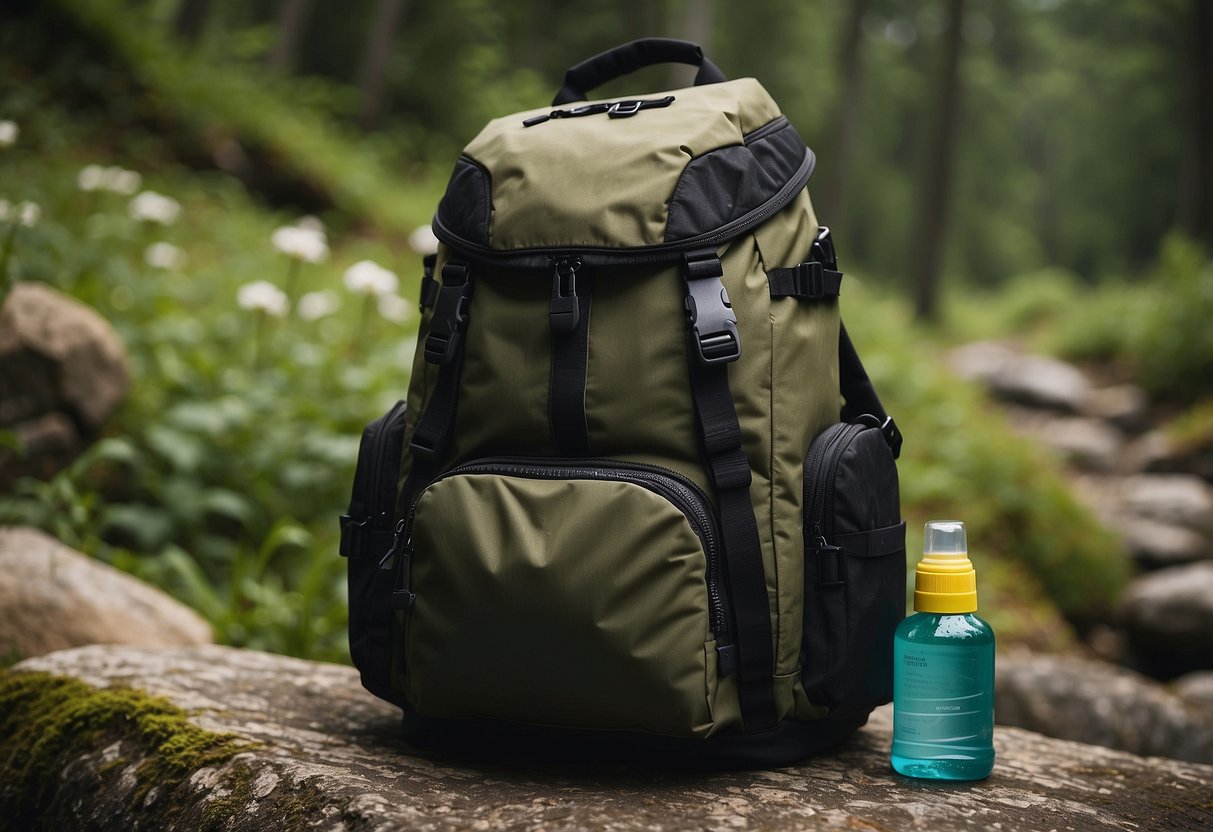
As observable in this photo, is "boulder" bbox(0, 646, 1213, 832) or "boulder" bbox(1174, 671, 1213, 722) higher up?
"boulder" bbox(0, 646, 1213, 832)

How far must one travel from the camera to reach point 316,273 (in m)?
5.98

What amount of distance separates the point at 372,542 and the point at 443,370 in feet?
1.15

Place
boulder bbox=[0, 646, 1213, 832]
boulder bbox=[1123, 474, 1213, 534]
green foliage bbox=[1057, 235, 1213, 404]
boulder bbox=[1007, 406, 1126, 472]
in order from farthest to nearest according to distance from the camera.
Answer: green foliage bbox=[1057, 235, 1213, 404] < boulder bbox=[1007, 406, 1126, 472] < boulder bbox=[1123, 474, 1213, 534] < boulder bbox=[0, 646, 1213, 832]

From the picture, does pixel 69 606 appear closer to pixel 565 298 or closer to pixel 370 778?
pixel 370 778

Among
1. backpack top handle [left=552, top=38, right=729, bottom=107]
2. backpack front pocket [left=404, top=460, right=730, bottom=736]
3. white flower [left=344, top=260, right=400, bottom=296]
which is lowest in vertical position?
backpack front pocket [left=404, top=460, right=730, bottom=736]

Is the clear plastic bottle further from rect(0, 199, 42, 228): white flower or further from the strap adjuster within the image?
rect(0, 199, 42, 228): white flower

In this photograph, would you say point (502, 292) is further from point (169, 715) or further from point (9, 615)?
point (9, 615)

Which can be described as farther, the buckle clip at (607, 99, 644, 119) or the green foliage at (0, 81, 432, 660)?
the green foliage at (0, 81, 432, 660)

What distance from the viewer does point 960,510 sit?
17.6 feet

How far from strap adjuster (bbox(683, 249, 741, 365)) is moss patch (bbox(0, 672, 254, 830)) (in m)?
1.03

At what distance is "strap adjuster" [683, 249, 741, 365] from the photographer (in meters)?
1.56

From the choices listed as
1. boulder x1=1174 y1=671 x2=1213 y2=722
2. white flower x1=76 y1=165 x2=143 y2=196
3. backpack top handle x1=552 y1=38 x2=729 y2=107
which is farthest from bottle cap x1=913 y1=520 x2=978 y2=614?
white flower x1=76 y1=165 x2=143 y2=196

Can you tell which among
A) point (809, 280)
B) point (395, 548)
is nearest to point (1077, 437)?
point (809, 280)

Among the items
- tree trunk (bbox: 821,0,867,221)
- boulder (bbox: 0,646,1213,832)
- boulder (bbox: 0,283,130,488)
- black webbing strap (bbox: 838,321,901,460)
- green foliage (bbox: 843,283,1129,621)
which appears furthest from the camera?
tree trunk (bbox: 821,0,867,221)
